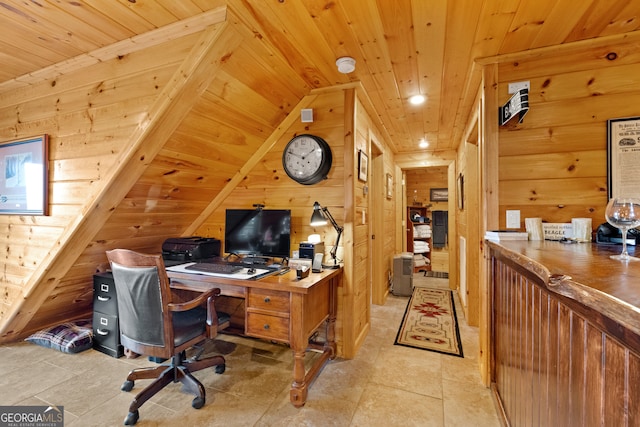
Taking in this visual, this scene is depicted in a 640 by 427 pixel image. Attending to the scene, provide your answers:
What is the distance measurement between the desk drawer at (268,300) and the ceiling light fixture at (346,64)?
1.58 metres

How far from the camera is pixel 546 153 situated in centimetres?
183

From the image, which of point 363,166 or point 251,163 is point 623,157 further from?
point 251,163

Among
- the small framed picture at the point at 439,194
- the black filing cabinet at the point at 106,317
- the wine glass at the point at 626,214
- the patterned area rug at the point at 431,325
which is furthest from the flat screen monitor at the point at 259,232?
the small framed picture at the point at 439,194

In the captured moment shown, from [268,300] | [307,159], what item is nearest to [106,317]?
[268,300]

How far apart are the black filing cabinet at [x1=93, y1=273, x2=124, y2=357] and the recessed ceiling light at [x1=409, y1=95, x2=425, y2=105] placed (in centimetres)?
305

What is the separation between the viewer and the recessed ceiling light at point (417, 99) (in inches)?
101

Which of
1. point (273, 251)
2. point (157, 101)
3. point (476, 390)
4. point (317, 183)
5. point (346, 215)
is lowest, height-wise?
point (476, 390)

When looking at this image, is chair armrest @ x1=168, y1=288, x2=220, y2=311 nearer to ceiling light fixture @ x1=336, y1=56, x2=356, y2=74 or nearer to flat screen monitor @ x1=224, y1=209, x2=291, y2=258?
flat screen monitor @ x1=224, y1=209, x2=291, y2=258

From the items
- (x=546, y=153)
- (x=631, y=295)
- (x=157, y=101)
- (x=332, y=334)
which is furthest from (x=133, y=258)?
(x=546, y=153)

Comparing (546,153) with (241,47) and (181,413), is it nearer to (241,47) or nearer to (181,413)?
(241,47)

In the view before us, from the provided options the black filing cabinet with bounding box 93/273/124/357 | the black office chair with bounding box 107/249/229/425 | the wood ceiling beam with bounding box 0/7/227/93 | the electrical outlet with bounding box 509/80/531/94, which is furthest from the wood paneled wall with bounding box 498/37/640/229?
the black filing cabinet with bounding box 93/273/124/357

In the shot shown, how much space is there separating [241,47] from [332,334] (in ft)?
7.25

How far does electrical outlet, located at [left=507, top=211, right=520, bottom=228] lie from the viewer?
1883mm

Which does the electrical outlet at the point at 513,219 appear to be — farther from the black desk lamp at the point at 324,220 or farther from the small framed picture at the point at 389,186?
the small framed picture at the point at 389,186
